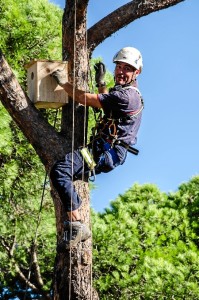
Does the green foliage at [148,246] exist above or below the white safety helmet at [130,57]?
above

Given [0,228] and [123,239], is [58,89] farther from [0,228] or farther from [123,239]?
[123,239]

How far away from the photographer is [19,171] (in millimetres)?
13180

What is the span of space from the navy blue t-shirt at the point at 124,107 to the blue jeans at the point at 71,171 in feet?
0.44

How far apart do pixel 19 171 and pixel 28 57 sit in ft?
6.98

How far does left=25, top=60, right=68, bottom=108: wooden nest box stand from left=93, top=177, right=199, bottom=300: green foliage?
6624 mm

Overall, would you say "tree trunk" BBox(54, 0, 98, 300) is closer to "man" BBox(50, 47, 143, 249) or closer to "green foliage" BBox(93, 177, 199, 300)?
"man" BBox(50, 47, 143, 249)

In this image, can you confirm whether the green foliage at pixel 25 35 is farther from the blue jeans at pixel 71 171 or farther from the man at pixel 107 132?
the blue jeans at pixel 71 171

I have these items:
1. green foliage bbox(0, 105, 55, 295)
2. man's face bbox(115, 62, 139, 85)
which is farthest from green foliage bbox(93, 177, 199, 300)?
man's face bbox(115, 62, 139, 85)

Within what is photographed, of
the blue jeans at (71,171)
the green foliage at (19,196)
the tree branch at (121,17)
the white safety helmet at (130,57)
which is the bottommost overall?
the blue jeans at (71,171)

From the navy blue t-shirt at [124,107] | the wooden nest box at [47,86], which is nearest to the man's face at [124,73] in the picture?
the navy blue t-shirt at [124,107]

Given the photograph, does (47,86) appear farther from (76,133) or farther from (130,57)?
(130,57)

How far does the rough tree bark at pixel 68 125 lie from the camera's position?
581 cm

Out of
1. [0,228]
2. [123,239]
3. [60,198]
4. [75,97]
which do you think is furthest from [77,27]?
[123,239]

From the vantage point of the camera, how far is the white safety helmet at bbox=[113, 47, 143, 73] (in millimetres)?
5840
